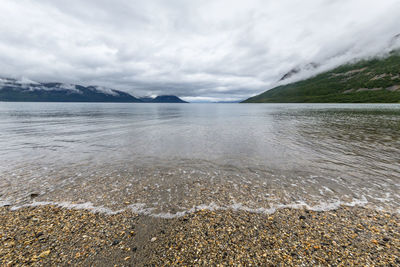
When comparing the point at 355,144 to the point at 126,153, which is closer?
the point at 126,153

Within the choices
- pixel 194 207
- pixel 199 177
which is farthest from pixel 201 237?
pixel 199 177

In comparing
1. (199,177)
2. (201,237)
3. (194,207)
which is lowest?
(199,177)

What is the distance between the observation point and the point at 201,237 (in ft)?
24.4

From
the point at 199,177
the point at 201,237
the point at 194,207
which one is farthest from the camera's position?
the point at 199,177

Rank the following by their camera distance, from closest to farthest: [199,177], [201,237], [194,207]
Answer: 1. [201,237]
2. [194,207]
3. [199,177]

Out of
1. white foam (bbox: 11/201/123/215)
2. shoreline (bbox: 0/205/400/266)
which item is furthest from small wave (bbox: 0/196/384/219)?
shoreline (bbox: 0/205/400/266)

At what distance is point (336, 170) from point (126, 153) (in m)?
21.5

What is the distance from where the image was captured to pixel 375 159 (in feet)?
58.0

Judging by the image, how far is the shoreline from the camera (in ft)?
20.7

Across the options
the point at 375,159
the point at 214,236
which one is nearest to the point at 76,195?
the point at 214,236

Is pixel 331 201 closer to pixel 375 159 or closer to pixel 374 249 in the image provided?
pixel 374 249

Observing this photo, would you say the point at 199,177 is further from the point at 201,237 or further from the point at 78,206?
the point at 78,206

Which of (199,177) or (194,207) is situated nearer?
(194,207)

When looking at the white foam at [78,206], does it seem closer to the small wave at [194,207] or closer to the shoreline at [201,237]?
the small wave at [194,207]
